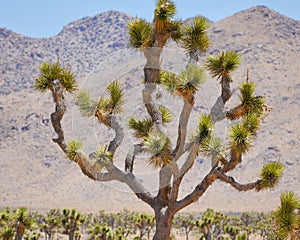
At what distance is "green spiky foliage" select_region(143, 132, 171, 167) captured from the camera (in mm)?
10320

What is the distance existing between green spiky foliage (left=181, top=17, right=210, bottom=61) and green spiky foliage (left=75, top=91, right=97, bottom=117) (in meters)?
2.15

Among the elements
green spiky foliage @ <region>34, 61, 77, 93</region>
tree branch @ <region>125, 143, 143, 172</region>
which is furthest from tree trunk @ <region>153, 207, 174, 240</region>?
green spiky foliage @ <region>34, 61, 77, 93</region>

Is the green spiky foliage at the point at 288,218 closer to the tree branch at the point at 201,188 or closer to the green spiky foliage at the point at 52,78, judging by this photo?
the tree branch at the point at 201,188

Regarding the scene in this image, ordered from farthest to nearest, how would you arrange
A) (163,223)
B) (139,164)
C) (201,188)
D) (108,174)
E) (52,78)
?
(139,164)
(52,78)
(163,223)
(108,174)
(201,188)

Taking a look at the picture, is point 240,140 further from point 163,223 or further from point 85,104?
point 85,104

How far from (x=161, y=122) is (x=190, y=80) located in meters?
1.13

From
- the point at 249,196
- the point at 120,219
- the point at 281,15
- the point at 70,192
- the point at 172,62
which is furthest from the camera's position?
the point at 281,15

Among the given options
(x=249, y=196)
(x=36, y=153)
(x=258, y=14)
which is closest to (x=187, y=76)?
(x=249, y=196)

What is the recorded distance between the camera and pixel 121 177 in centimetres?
1105

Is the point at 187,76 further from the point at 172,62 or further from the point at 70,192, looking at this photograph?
the point at 70,192

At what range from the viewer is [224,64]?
1130 cm

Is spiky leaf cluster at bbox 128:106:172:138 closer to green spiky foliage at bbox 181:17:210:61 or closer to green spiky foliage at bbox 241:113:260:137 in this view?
green spiky foliage at bbox 181:17:210:61

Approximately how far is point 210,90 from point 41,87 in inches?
148

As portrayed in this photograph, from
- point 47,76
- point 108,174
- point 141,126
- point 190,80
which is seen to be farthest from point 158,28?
point 108,174
